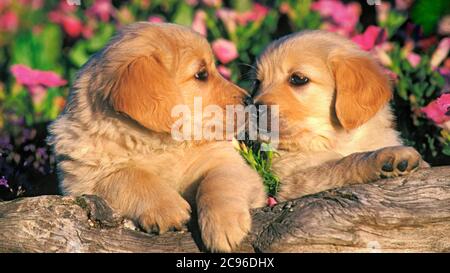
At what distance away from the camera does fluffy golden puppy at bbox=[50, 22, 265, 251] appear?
3.45 m

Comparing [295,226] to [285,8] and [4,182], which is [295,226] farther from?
[285,8]

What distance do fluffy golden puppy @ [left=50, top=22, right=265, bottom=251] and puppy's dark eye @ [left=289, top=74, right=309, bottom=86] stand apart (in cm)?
37

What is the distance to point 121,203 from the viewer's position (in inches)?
139

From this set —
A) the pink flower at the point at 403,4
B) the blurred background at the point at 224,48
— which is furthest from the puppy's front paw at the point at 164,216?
the pink flower at the point at 403,4

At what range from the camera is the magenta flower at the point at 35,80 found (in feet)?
18.3

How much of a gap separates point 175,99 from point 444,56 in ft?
8.30

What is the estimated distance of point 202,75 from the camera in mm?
3975

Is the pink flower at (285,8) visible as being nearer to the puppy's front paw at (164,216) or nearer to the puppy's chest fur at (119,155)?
the puppy's chest fur at (119,155)

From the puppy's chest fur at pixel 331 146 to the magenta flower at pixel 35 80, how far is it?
83.5 inches

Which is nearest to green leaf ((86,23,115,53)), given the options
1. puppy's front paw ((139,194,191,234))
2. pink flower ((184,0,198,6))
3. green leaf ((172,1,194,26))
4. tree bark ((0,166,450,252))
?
green leaf ((172,1,194,26))

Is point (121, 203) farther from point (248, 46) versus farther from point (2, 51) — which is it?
point (2, 51)

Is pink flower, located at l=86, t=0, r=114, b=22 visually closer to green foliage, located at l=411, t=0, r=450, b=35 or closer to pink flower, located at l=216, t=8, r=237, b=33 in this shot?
pink flower, located at l=216, t=8, r=237, b=33

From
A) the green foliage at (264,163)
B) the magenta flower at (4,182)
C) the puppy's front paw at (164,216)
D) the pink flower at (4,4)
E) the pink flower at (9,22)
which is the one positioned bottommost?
the magenta flower at (4,182)
